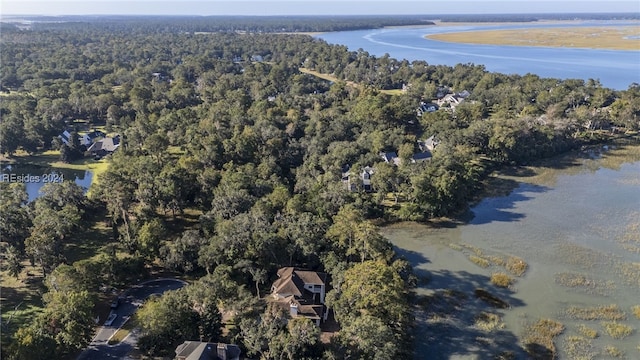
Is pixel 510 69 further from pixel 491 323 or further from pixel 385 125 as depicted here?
pixel 491 323

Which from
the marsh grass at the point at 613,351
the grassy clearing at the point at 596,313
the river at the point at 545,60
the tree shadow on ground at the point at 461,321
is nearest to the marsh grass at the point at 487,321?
the tree shadow on ground at the point at 461,321

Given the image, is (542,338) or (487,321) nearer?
(542,338)

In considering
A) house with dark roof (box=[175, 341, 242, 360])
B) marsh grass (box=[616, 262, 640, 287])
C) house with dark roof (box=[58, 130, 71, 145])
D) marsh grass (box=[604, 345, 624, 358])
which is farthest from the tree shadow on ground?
house with dark roof (box=[58, 130, 71, 145])

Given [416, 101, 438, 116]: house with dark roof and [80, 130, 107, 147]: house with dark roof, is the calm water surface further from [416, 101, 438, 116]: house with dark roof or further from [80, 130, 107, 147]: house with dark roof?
[416, 101, 438, 116]: house with dark roof

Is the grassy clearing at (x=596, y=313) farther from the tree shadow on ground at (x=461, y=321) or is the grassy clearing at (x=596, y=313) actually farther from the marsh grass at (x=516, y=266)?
the marsh grass at (x=516, y=266)

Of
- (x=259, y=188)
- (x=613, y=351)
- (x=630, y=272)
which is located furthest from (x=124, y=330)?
(x=630, y=272)

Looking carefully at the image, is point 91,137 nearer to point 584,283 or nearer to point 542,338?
point 542,338

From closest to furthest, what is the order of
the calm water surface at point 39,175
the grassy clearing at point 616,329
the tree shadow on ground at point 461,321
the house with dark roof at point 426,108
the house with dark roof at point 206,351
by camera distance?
the house with dark roof at point 206,351, the tree shadow on ground at point 461,321, the grassy clearing at point 616,329, the calm water surface at point 39,175, the house with dark roof at point 426,108
